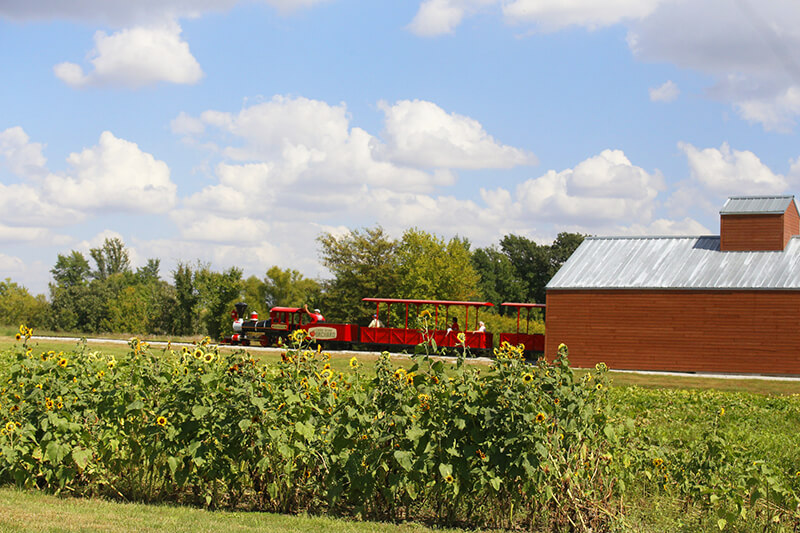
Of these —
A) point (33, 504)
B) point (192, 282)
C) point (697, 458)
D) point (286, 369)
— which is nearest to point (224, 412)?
point (286, 369)

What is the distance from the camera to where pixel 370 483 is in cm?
629

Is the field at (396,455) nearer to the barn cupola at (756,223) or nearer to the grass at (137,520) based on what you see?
the grass at (137,520)

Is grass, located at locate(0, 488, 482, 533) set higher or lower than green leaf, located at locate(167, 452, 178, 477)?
lower

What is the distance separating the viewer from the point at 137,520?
599 centimetres

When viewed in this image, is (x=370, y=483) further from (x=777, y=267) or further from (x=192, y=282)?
(x=192, y=282)

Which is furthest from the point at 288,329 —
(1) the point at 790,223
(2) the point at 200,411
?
(2) the point at 200,411

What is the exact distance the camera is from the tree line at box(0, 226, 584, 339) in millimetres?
52031

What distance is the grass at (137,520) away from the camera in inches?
225

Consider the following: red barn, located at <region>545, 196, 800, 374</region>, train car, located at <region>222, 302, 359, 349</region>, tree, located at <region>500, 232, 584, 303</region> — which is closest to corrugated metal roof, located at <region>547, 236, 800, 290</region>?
red barn, located at <region>545, 196, 800, 374</region>

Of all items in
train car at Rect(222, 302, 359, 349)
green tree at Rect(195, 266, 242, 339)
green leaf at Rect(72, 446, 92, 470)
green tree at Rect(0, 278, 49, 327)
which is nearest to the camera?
green leaf at Rect(72, 446, 92, 470)

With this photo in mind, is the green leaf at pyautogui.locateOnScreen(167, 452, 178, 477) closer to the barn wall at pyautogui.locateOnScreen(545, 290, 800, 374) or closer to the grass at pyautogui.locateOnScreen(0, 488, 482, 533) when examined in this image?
the grass at pyautogui.locateOnScreen(0, 488, 482, 533)

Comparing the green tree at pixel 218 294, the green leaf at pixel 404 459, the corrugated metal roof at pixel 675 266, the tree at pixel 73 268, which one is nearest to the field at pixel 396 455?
the green leaf at pixel 404 459

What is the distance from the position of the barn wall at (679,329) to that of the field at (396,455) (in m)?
22.6

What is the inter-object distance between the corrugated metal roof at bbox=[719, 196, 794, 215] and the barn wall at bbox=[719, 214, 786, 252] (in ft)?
0.78
